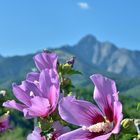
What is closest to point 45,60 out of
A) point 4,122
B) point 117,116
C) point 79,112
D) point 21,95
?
point 21,95

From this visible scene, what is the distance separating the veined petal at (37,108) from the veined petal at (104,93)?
252mm

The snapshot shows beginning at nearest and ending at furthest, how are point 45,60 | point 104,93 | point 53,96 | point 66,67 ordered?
point 104,93 → point 53,96 → point 45,60 → point 66,67

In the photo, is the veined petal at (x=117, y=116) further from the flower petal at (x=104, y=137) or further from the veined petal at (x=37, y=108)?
the veined petal at (x=37, y=108)

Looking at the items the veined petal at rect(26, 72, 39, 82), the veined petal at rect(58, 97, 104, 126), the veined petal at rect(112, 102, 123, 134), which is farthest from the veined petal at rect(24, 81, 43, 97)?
the veined petal at rect(112, 102, 123, 134)

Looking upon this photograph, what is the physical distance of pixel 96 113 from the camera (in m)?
1.90

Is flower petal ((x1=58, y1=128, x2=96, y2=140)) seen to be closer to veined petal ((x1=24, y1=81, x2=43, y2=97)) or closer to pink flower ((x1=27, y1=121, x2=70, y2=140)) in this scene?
pink flower ((x1=27, y1=121, x2=70, y2=140))

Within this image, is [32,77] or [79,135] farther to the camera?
[32,77]

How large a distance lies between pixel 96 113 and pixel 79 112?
0.07m

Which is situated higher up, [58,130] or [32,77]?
[32,77]

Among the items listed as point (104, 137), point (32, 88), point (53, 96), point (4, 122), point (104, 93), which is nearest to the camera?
point (104, 137)

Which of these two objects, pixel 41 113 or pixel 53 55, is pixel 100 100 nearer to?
pixel 41 113

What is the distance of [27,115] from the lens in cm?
207

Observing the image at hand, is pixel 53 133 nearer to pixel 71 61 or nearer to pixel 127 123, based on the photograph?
pixel 127 123

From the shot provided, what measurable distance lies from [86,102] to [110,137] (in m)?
0.17
